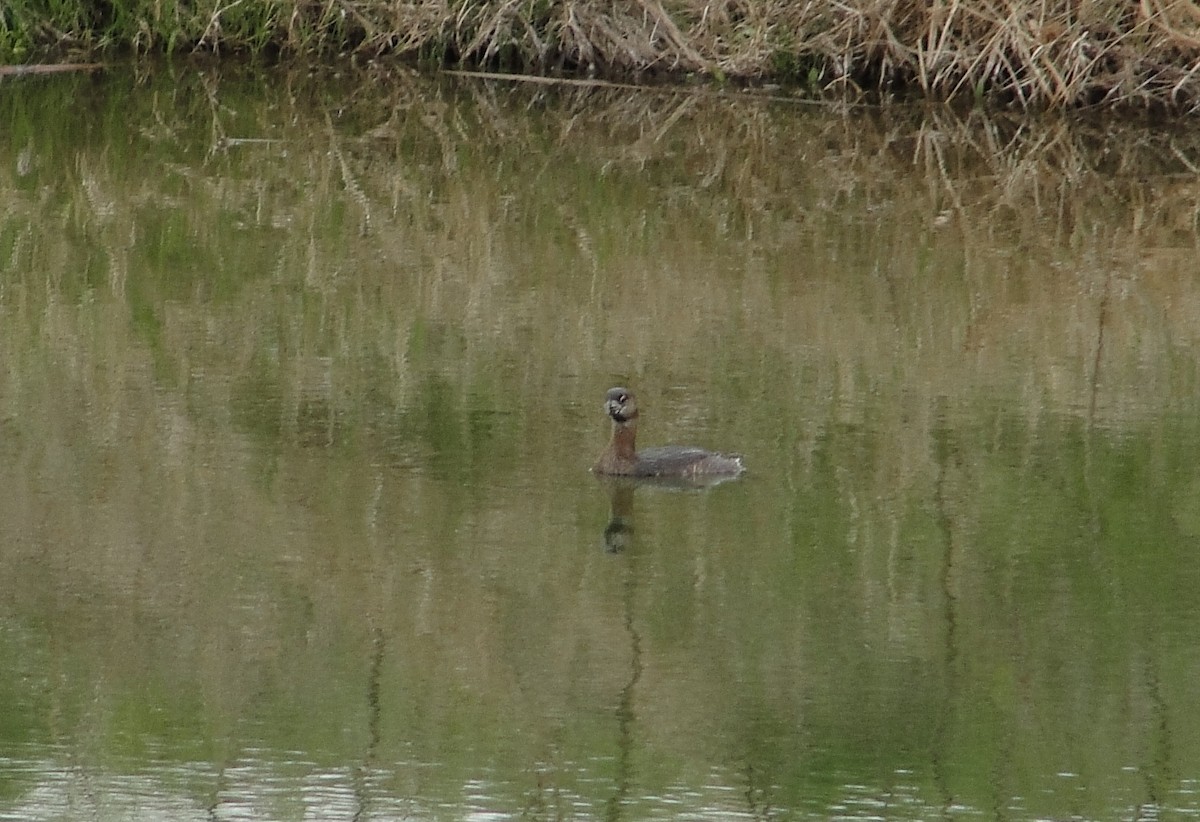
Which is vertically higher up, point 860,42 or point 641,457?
A: point 860,42

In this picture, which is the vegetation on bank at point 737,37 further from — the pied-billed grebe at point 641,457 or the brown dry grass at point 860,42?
the pied-billed grebe at point 641,457

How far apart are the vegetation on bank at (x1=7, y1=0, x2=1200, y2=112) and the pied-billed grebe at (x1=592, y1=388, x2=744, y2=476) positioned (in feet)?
21.1

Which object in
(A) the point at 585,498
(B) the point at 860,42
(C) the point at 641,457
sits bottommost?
(A) the point at 585,498

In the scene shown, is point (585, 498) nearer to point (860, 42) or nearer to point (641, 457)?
point (641, 457)

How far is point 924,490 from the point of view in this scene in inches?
249

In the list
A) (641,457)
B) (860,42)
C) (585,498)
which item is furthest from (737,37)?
(585,498)

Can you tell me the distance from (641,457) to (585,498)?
0.24 metres

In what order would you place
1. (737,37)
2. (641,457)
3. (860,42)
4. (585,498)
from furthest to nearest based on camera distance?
(737,37)
(860,42)
(641,457)
(585,498)

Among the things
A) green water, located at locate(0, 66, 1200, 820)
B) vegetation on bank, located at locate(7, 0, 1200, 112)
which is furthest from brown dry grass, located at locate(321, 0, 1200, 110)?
green water, located at locate(0, 66, 1200, 820)

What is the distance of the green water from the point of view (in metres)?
4.66

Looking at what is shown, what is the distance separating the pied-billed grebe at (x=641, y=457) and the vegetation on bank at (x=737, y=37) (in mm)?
6432

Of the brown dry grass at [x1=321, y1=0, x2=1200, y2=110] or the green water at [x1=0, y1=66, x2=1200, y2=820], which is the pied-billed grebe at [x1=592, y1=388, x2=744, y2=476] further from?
the brown dry grass at [x1=321, y1=0, x2=1200, y2=110]

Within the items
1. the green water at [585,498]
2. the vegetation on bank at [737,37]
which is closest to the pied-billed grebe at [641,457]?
the green water at [585,498]

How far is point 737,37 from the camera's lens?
13.1 meters
